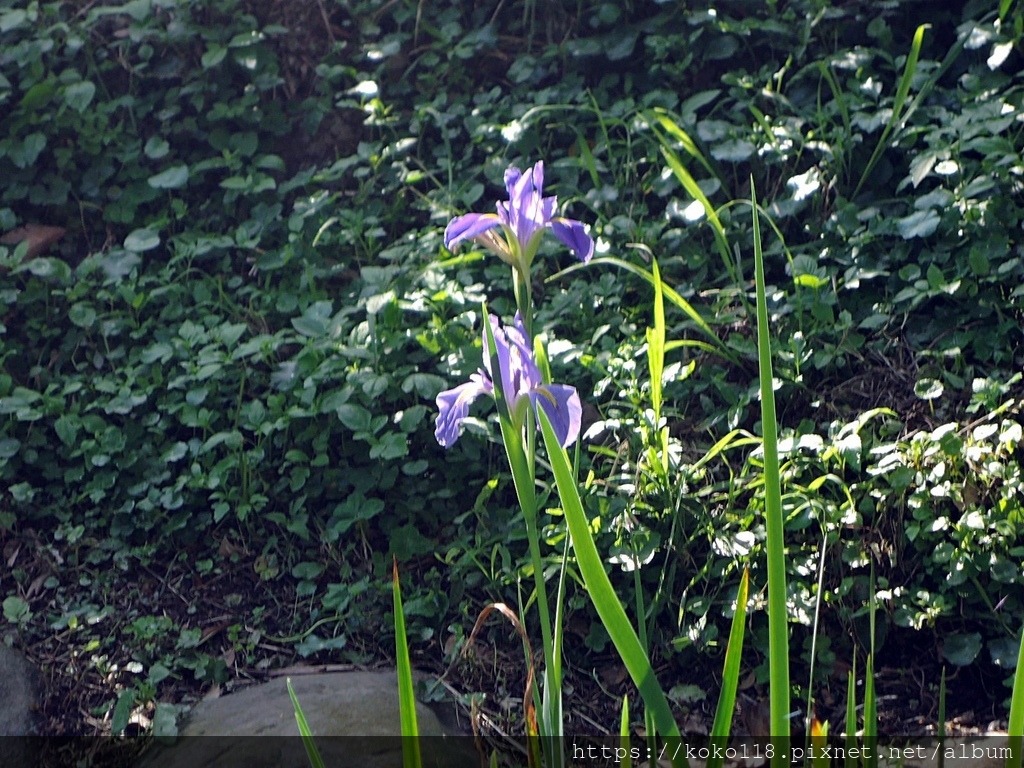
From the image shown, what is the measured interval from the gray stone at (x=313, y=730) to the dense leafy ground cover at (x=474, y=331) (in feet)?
0.32

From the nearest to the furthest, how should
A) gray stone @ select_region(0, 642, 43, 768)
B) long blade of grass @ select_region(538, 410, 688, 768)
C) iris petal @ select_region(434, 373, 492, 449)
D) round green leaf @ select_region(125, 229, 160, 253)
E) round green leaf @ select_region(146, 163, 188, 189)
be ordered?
1. long blade of grass @ select_region(538, 410, 688, 768)
2. iris petal @ select_region(434, 373, 492, 449)
3. gray stone @ select_region(0, 642, 43, 768)
4. round green leaf @ select_region(125, 229, 160, 253)
5. round green leaf @ select_region(146, 163, 188, 189)

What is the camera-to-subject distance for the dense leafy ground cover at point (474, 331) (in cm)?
204

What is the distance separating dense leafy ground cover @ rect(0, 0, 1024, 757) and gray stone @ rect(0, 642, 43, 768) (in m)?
0.05

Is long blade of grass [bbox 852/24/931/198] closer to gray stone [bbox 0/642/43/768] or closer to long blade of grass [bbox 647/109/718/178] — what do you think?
long blade of grass [bbox 647/109/718/178]

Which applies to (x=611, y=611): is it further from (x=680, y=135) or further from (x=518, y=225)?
(x=680, y=135)

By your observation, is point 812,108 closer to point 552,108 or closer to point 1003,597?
point 552,108

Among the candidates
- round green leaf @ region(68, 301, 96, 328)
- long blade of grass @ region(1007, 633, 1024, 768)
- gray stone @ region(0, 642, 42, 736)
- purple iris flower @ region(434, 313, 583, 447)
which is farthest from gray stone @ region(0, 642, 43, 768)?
long blade of grass @ region(1007, 633, 1024, 768)

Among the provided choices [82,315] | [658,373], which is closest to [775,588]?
[658,373]

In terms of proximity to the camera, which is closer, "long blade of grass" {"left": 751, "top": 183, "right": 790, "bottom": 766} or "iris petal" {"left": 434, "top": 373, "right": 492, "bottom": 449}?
"long blade of grass" {"left": 751, "top": 183, "right": 790, "bottom": 766}

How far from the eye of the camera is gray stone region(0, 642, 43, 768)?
2020mm

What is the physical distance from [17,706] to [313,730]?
0.73 metres

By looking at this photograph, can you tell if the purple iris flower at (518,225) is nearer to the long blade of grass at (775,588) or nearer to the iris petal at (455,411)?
the iris petal at (455,411)

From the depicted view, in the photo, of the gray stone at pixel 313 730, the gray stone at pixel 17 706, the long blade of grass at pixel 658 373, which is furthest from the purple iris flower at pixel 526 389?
the gray stone at pixel 17 706

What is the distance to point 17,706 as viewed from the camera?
2088 millimetres
